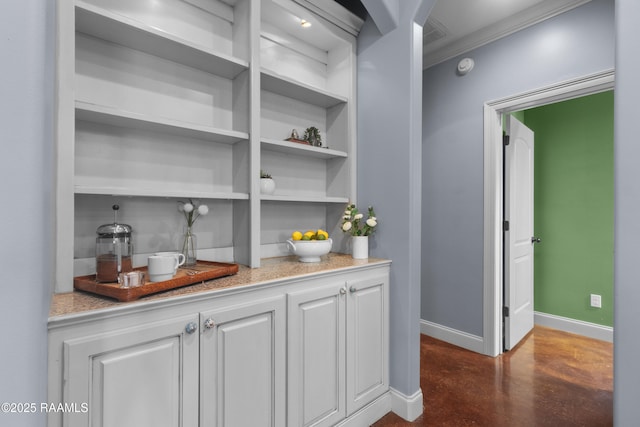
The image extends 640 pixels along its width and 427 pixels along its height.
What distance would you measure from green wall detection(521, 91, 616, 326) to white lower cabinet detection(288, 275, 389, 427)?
260cm

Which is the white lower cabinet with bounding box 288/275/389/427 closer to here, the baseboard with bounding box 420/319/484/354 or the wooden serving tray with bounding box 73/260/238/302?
the wooden serving tray with bounding box 73/260/238/302

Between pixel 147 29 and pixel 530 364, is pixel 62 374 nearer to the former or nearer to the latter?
pixel 147 29

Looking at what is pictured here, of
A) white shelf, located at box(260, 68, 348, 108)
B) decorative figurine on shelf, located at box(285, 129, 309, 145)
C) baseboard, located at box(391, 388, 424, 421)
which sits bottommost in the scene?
baseboard, located at box(391, 388, 424, 421)

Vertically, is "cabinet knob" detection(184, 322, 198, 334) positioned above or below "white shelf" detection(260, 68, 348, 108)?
below

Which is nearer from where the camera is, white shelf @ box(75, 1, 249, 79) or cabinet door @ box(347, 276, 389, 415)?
white shelf @ box(75, 1, 249, 79)

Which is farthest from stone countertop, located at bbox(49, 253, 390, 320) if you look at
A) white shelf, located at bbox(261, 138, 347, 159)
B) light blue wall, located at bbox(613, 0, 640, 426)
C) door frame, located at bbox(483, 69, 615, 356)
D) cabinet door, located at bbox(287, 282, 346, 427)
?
door frame, located at bbox(483, 69, 615, 356)

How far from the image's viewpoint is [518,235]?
299cm

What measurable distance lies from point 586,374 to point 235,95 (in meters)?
3.23

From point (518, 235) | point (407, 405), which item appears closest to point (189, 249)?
point (407, 405)

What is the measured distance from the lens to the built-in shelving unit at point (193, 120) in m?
1.33

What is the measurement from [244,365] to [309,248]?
0.73 meters

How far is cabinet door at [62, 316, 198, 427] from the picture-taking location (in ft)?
3.07

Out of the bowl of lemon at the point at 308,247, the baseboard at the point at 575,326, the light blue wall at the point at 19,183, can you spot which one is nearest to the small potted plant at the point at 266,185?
the bowl of lemon at the point at 308,247

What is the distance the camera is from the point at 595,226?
317 centimetres
